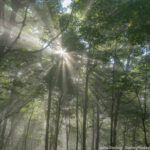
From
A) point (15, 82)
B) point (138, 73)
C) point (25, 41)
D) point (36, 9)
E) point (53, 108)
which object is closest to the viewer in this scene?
point (36, 9)

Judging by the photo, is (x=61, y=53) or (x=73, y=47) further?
(x=61, y=53)

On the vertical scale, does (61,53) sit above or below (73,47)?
above

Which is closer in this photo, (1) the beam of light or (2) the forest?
(2) the forest

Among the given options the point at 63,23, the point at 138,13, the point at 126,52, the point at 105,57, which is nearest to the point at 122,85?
the point at 105,57

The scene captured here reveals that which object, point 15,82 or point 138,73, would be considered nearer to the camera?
point 15,82

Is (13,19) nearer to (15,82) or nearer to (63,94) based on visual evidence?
(15,82)

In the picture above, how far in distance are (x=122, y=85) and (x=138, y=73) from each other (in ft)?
8.30

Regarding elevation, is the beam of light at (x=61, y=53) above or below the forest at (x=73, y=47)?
above

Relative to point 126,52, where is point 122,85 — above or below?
below

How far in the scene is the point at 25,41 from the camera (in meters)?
7.72

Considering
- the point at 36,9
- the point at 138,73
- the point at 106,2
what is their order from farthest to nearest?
the point at 138,73 < the point at 36,9 < the point at 106,2

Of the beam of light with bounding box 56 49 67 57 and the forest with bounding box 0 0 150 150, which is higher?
the beam of light with bounding box 56 49 67 57

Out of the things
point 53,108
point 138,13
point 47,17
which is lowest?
point 53,108

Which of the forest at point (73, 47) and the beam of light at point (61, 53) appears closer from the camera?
the forest at point (73, 47)
